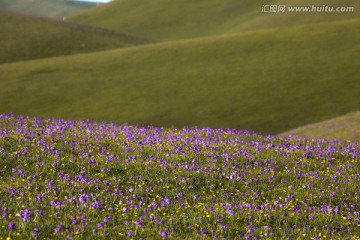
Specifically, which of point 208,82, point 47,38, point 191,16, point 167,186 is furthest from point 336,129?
point 191,16

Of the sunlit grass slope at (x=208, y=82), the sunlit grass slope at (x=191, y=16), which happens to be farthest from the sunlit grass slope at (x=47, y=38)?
the sunlit grass slope at (x=191, y=16)

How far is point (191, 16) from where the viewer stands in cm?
14262

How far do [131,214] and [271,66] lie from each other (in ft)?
158

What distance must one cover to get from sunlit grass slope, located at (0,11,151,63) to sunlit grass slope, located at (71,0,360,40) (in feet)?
118

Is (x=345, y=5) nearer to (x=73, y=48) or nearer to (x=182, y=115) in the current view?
(x=73, y=48)

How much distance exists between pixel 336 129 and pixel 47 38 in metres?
55.5

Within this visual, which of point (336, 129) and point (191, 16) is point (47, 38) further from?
point (191, 16)

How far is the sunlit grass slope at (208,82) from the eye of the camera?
44.2 metres

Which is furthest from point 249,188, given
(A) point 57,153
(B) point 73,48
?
(B) point 73,48

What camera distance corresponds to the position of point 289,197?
38.1 ft

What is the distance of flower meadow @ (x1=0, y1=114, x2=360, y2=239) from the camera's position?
30.4 feet

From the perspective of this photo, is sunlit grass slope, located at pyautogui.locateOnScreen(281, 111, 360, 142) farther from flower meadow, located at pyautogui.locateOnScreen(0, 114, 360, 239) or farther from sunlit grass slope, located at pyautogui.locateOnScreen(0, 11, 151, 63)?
sunlit grass slope, located at pyautogui.locateOnScreen(0, 11, 151, 63)

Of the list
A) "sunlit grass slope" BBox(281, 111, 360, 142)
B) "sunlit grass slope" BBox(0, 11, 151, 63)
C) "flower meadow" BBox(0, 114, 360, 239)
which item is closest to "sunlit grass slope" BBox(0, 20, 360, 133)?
"sunlit grass slope" BBox(281, 111, 360, 142)

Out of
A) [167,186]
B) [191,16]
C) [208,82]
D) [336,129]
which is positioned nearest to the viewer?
[167,186]
